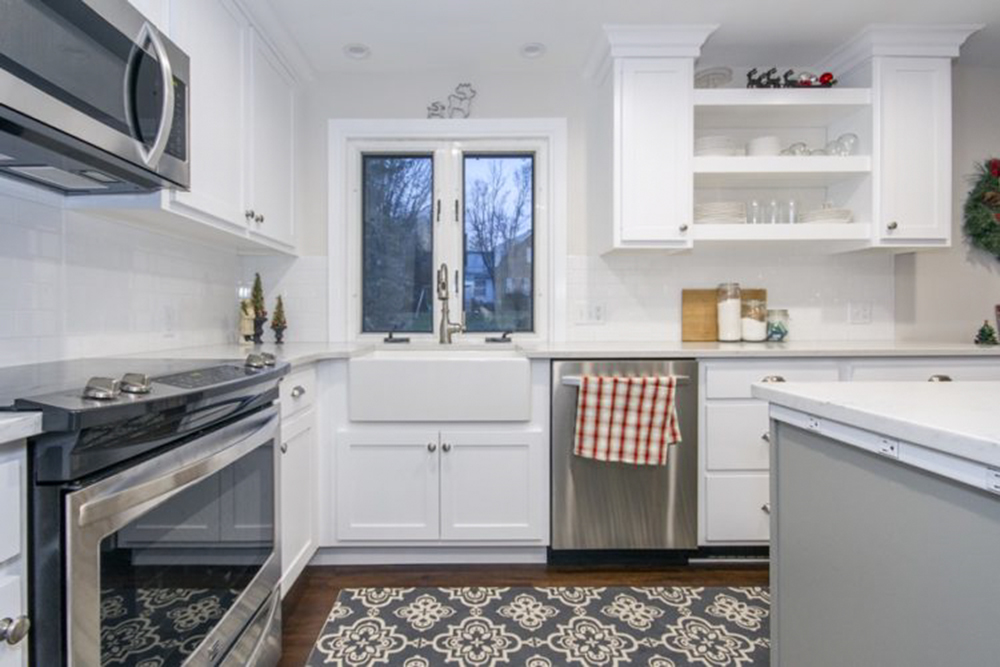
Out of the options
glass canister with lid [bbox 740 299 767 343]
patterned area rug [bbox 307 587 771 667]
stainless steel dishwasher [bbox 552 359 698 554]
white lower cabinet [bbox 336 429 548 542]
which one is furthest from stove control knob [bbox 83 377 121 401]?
glass canister with lid [bbox 740 299 767 343]

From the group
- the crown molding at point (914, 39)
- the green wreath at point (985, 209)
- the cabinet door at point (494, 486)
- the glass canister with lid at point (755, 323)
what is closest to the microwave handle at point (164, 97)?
the cabinet door at point (494, 486)

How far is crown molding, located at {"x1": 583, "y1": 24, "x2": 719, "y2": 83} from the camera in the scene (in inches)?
90.3

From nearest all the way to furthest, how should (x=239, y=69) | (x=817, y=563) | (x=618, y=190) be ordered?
(x=817, y=563) < (x=239, y=69) < (x=618, y=190)

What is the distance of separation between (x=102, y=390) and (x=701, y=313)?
8.43ft

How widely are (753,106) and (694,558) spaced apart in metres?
2.08

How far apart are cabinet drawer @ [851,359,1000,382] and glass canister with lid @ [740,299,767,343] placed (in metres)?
0.53

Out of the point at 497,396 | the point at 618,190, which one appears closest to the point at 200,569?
the point at 497,396

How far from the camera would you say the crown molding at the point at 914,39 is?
2.33 metres

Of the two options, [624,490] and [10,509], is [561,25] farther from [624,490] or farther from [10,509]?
[10,509]

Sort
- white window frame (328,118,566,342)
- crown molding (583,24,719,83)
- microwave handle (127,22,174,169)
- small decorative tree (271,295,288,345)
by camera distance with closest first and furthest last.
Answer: microwave handle (127,22,174,169) < crown molding (583,24,719,83) < small decorative tree (271,295,288,345) < white window frame (328,118,566,342)

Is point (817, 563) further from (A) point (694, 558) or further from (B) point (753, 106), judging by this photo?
(B) point (753, 106)

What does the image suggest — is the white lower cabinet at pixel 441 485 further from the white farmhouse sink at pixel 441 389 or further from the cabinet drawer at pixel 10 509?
the cabinet drawer at pixel 10 509

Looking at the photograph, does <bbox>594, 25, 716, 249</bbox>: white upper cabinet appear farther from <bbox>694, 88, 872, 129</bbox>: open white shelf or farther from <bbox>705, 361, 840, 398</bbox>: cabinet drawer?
<bbox>705, 361, 840, 398</bbox>: cabinet drawer

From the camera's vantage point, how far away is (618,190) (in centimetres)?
240
